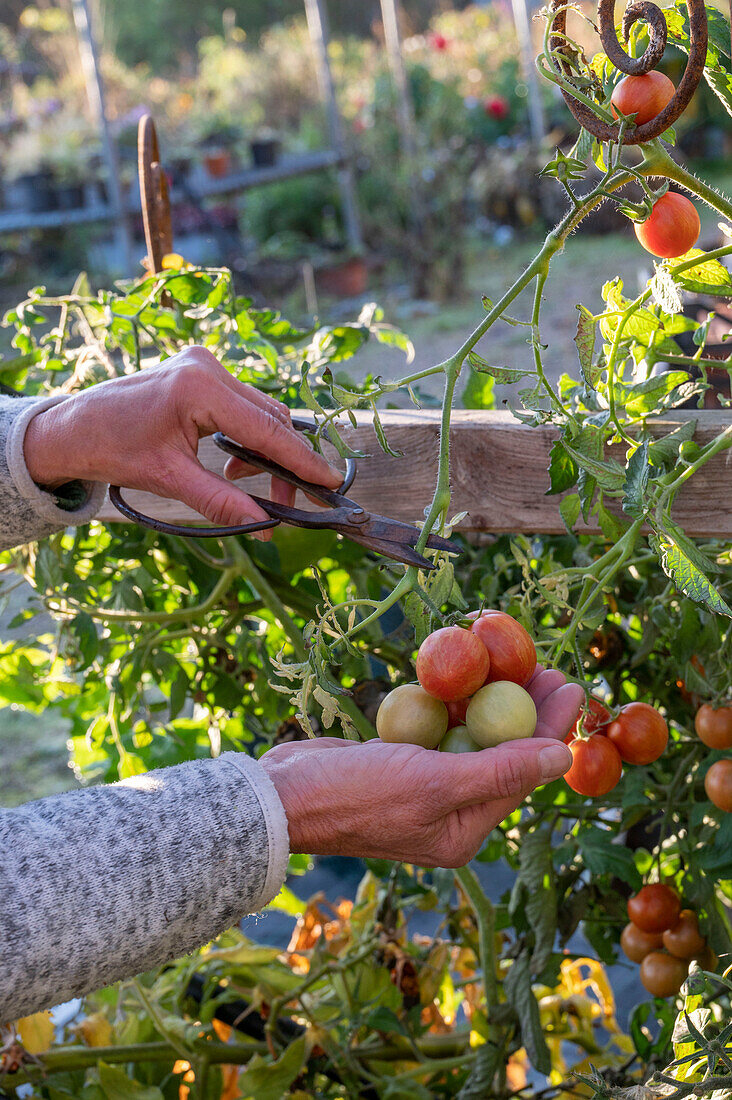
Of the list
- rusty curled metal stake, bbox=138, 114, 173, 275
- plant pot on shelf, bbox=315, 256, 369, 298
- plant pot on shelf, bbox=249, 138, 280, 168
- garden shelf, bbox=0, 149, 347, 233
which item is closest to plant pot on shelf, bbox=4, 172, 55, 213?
garden shelf, bbox=0, 149, 347, 233

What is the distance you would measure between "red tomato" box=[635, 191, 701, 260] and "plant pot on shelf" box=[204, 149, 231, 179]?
7.90m

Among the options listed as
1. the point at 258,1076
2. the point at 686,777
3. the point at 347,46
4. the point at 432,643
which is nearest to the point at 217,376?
the point at 432,643

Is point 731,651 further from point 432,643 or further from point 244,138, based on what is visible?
point 244,138

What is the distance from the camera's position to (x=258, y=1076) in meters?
1.01

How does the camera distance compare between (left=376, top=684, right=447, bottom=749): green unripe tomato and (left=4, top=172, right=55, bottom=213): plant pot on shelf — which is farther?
(left=4, top=172, right=55, bottom=213): plant pot on shelf

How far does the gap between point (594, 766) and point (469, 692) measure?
0.17 m

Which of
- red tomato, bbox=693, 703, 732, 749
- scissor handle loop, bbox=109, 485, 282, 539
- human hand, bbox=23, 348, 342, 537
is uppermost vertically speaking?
human hand, bbox=23, 348, 342, 537

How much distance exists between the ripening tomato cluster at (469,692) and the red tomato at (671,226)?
268 mm

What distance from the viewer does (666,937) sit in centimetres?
90


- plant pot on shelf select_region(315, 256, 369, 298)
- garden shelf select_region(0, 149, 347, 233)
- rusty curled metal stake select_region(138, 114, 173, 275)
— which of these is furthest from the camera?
garden shelf select_region(0, 149, 347, 233)

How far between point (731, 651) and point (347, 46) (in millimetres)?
13064

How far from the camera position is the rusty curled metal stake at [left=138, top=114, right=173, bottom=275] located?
104 centimetres

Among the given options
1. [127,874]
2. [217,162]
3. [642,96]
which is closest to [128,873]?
[127,874]

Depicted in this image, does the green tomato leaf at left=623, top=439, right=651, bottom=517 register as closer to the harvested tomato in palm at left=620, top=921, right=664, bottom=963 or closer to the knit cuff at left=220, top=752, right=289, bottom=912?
the knit cuff at left=220, top=752, right=289, bottom=912
